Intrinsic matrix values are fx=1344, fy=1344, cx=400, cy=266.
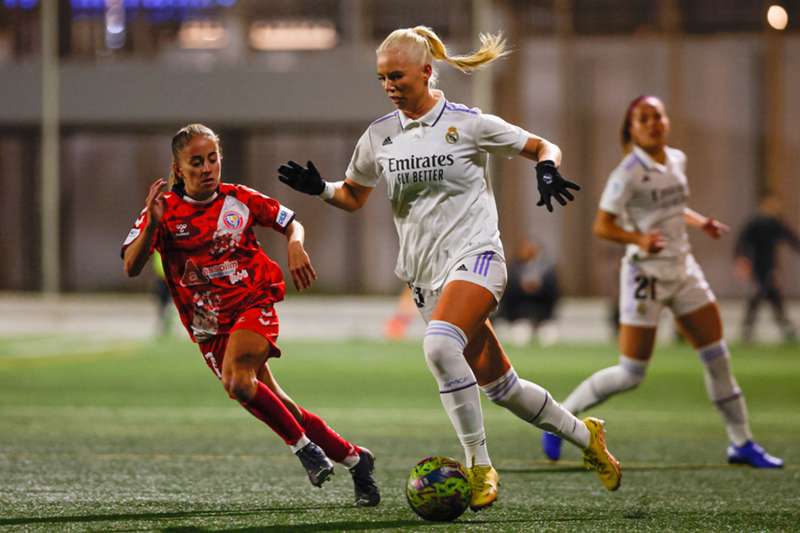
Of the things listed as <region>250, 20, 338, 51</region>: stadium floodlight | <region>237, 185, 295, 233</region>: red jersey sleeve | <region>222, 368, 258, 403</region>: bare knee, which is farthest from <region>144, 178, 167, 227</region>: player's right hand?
<region>250, 20, 338, 51</region>: stadium floodlight

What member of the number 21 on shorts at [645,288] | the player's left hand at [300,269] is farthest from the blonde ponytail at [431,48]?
the number 21 on shorts at [645,288]

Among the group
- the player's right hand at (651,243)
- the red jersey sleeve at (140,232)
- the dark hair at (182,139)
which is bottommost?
the player's right hand at (651,243)

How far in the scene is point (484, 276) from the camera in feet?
19.5

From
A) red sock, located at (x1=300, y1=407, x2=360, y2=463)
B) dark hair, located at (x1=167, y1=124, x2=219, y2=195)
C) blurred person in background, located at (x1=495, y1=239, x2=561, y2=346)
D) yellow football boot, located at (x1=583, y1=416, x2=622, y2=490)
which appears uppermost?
dark hair, located at (x1=167, y1=124, x2=219, y2=195)

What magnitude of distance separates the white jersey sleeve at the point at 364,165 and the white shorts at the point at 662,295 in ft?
7.69

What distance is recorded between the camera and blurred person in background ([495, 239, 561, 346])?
21.4m

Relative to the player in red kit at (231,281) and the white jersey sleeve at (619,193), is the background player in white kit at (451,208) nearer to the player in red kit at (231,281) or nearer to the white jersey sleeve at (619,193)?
the player in red kit at (231,281)

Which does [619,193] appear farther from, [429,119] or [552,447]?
[429,119]

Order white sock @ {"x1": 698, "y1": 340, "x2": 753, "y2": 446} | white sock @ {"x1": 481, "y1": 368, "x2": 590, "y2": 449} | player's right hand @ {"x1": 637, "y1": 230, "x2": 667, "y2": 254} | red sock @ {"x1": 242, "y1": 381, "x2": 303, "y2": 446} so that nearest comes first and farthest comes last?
1. red sock @ {"x1": 242, "y1": 381, "x2": 303, "y2": 446}
2. white sock @ {"x1": 481, "y1": 368, "x2": 590, "y2": 449}
3. player's right hand @ {"x1": 637, "y1": 230, "x2": 667, "y2": 254}
4. white sock @ {"x1": 698, "y1": 340, "x2": 753, "y2": 446}

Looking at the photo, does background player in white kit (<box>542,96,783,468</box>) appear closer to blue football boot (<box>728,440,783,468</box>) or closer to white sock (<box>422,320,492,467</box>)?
blue football boot (<box>728,440,783,468</box>)

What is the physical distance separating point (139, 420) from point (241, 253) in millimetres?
4790

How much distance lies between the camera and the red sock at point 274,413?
6.02m

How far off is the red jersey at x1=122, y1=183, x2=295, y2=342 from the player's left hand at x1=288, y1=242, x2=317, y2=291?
13.8 inches

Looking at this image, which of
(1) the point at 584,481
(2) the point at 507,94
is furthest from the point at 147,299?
(1) the point at 584,481
